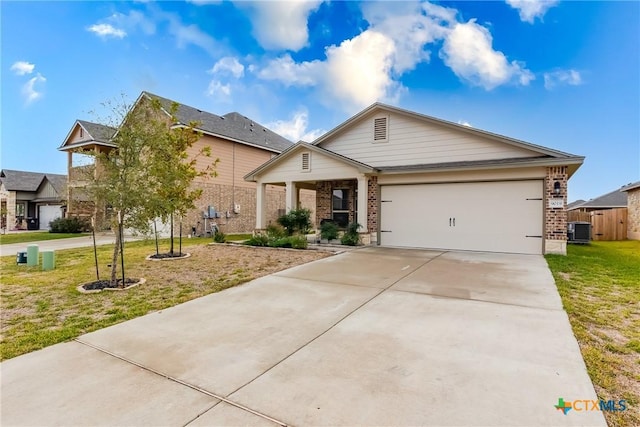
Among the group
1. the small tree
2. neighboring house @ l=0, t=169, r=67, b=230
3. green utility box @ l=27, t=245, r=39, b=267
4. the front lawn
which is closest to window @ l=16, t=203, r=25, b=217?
neighboring house @ l=0, t=169, r=67, b=230

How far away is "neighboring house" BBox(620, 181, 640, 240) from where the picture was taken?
16.8 metres

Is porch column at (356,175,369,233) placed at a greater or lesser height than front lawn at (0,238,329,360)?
greater

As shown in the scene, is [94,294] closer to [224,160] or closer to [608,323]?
[608,323]

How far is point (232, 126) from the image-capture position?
67.8ft

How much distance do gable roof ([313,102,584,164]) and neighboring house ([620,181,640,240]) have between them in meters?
11.8

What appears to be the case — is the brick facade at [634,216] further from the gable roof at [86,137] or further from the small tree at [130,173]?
the gable roof at [86,137]

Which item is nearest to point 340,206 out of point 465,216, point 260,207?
point 260,207

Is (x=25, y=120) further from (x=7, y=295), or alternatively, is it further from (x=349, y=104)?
(x=349, y=104)

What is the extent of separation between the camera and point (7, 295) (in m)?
5.58

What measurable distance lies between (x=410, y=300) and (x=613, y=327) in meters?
2.53

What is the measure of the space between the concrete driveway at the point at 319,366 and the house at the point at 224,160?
1350cm

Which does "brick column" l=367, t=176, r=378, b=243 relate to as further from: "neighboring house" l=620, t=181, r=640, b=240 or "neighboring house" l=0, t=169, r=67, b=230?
"neighboring house" l=0, t=169, r=67, b=230

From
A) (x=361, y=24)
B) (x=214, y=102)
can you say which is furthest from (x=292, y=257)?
(x=214, y=102)

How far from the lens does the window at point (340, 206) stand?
14.3 m
